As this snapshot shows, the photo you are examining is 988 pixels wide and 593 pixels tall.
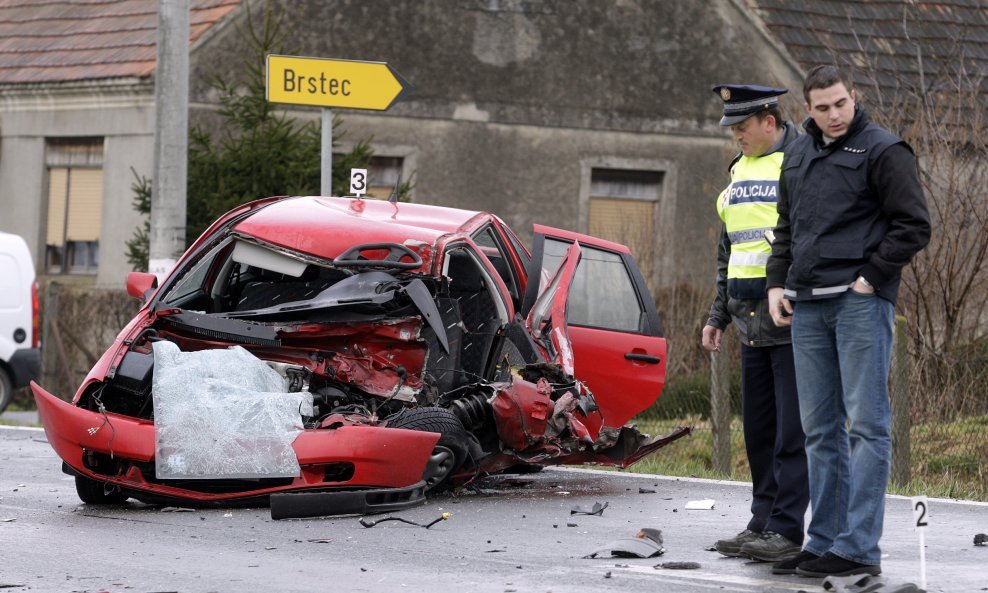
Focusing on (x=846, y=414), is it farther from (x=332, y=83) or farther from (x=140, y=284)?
(x=332, y=83)

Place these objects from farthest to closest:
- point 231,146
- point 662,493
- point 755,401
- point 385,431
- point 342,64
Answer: point 231,146, point 342,64, point 662,493, point 385,431, point 755,401

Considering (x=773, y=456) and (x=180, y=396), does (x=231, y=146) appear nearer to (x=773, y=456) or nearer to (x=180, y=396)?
(x=180, y=396)

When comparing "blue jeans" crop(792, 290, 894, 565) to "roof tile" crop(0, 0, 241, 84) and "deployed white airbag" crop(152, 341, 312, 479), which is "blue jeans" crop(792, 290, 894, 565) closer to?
"deployed white airbag" crop(152, 341, 312, 479)

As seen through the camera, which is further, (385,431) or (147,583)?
(385,431)

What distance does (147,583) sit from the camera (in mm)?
6688

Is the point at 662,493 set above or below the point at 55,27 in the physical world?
below

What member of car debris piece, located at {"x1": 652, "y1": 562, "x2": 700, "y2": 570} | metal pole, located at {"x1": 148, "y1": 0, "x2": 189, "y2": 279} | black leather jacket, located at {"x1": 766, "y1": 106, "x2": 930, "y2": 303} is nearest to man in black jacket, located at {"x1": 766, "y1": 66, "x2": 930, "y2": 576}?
black leather jacket, located at {"x1": 766, "y1": 106, "x2": 930, "y2": 303}

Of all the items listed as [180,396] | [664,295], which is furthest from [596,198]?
[180,396]

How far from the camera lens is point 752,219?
764 cm

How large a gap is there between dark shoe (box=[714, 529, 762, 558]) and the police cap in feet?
5.96

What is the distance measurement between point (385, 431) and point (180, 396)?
3.64 feet

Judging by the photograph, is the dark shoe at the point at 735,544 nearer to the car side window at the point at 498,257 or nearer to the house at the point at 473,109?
the car side window at the point at 498,257

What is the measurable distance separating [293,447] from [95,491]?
4.44 ft

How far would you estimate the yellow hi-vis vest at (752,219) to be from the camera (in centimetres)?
757
